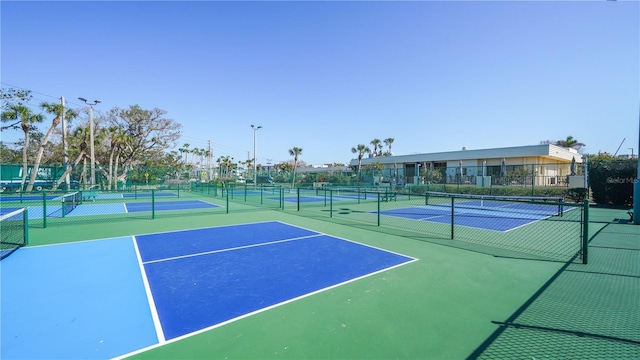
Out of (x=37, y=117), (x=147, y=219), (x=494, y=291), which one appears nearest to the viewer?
(x=494, y=291)

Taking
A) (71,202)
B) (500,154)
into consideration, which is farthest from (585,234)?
(500,154)

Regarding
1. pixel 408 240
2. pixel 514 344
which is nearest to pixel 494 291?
pixel 514 344

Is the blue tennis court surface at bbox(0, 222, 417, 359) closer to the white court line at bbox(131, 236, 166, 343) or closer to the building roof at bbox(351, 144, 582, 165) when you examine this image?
the white court line at bbox(131, 236, 166, 343)

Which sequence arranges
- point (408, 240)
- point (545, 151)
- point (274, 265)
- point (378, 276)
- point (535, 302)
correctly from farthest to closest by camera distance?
point (545, 151), point (408, 240), point (274, 265), point (378, 276), point (535, 302)

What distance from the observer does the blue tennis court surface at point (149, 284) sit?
3730 mm

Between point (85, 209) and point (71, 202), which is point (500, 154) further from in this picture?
point (71, 202)

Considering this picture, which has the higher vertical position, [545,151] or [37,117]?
[37,117]

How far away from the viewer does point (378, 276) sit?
5859 millimetres

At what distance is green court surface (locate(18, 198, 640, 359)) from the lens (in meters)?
3.38

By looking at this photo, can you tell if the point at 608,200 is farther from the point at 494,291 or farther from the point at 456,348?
the point at 456,348

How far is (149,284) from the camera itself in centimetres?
545

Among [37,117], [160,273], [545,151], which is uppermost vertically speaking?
[37,117]

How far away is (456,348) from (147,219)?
45.3ft

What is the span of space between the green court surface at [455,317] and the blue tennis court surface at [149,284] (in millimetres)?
374
